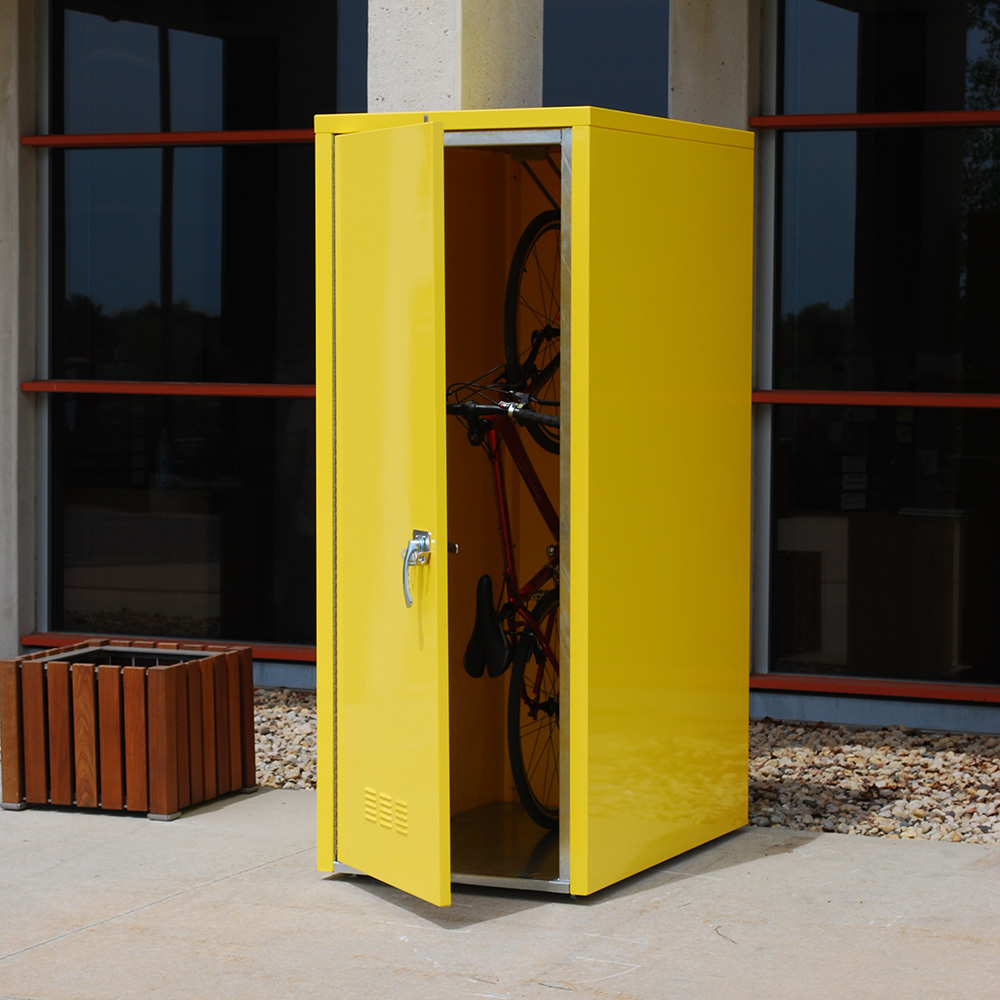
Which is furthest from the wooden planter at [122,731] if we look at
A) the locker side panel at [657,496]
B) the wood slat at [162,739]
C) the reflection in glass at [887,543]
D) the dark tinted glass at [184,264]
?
the reflection in glass at [887,543]

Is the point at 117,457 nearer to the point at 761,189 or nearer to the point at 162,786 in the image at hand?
the point at 162,786

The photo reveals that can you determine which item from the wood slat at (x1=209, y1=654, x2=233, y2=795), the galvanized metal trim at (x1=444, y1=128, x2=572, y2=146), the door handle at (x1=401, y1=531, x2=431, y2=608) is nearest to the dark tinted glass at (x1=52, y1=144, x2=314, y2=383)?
the wood slat at (x1=209, y1=654, x2=233, y2=795)

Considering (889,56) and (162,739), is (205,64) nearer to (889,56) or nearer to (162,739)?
(889,56)

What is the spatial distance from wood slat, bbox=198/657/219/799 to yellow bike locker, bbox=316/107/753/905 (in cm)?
109

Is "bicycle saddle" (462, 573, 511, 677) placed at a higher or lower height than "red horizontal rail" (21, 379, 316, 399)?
lower

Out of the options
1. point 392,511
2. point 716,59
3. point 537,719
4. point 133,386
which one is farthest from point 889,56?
point 133,386

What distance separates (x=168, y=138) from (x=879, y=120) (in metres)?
4.43

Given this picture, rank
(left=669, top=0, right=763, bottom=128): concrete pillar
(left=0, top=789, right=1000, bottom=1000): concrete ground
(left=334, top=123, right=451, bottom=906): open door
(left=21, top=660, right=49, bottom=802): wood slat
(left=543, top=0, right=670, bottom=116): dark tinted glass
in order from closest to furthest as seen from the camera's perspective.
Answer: (left=0, top=789, right=1000, bottom=1000): concrete ground → (left=334, top=123, right=451, bottom=906): open door → (left=21, top=660, right=49, bottom=802): wood slat → (left=669, top=0, right=763, bottom=128): concrete pillar → (left=543, top=0, right=670, bottom=116): dark tinted glass

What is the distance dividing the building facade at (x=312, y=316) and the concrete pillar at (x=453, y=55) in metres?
1.95

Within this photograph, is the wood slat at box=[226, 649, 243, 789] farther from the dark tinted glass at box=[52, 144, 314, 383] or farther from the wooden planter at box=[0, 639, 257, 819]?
the dark tinted glass at box=[52, 144, 314, 383]

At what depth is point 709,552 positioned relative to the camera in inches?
232

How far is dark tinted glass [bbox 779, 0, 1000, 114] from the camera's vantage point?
833 cm

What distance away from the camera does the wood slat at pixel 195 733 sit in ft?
21.2

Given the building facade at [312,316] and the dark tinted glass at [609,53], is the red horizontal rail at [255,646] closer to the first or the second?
the building facade at [312,316]
